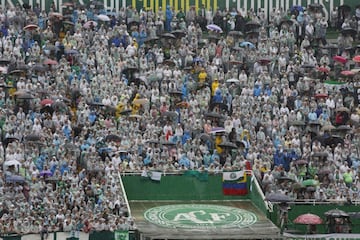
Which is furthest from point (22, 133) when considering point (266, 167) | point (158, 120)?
point (266, 167)

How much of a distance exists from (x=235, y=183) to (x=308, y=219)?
538 centimetres

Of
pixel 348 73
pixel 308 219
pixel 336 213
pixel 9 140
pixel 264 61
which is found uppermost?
pixel 264 61

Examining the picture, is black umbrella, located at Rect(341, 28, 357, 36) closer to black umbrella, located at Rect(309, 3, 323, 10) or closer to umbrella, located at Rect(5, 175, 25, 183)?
black umbrella, located at Rect(309, 3, 323, 10)

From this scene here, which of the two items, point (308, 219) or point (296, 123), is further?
point (296, 123)

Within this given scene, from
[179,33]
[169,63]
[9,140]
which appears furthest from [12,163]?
[179,33]

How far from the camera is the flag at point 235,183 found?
59.8 m

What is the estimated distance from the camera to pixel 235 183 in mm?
60219

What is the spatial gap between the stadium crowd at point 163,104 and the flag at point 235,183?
1.06 feet

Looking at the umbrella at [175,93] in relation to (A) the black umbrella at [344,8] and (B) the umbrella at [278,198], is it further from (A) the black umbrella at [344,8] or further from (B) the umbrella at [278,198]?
(A) the black umbrella at [344,8]

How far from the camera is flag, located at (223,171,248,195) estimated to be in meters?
59.8

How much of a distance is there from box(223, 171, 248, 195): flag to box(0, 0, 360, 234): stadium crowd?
0.32 metres

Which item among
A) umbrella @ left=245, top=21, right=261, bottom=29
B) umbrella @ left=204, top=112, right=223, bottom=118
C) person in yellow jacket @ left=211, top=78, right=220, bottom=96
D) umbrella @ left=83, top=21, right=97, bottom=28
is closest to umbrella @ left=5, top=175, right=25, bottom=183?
umbrella @ left=204, top=112, right=223, bottom=118

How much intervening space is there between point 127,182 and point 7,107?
6.82 m

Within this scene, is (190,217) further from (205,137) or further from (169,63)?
(169,63)
